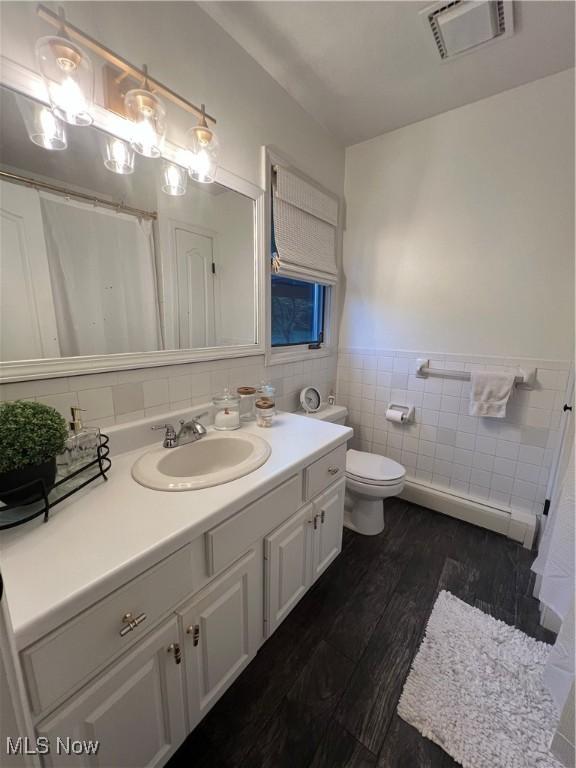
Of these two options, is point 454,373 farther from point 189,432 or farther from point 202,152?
point 202,152

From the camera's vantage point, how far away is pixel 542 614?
135 cm

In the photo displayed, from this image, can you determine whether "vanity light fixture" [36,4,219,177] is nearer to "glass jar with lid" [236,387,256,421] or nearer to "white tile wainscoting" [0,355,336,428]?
"white tile wainscoting" [0,355,336,428]

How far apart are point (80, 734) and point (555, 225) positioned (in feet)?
8.22

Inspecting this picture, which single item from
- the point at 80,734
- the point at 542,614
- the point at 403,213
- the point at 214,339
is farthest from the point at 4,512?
the point at 403,213

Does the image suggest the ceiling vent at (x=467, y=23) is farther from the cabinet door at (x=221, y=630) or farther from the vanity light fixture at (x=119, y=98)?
the cabinet door at (x=221, y=630)

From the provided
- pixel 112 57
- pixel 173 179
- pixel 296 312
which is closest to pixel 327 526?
pixel 296 312

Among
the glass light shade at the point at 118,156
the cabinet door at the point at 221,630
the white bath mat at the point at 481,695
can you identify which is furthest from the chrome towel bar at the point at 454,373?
the glass light shade at the point at 118,156

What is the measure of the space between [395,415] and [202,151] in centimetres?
179

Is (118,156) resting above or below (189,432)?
above

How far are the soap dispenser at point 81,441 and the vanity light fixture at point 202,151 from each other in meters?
1.02

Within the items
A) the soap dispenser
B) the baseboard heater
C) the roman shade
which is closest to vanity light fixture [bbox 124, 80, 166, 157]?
the roman shade

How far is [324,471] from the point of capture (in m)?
1.28

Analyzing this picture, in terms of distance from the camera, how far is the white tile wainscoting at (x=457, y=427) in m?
1.72

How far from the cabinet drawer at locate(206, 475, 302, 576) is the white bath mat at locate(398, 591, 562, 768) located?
757 millimetres
